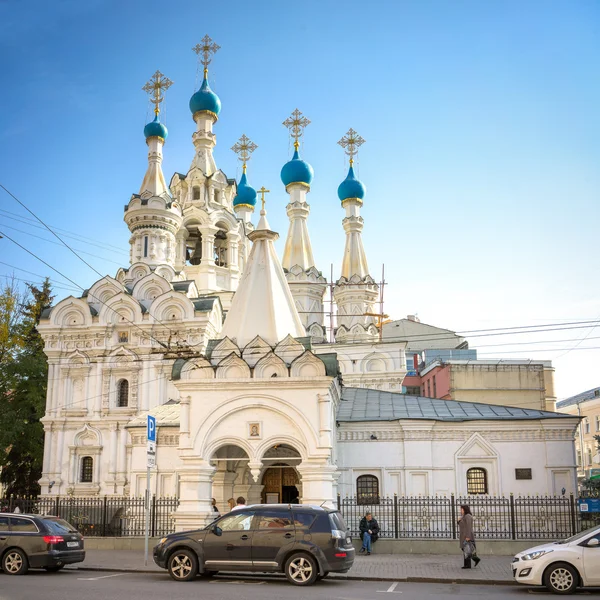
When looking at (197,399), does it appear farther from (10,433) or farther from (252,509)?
(10,433)

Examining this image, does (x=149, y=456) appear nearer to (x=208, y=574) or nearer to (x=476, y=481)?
(x=208, y=574)

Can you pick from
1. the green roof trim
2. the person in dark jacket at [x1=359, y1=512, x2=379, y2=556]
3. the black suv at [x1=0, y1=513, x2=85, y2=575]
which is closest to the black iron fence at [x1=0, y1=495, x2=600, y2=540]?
the person in dark jacket at [x1=359, y1=512, x2=379, y2=556]

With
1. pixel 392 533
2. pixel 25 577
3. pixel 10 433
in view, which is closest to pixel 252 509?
pixel 25 577

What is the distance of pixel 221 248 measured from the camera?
1608 inches

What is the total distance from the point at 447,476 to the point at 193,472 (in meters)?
7.33

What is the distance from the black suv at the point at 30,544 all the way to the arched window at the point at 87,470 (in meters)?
19.6

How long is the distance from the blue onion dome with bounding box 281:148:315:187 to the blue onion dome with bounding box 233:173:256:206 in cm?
430

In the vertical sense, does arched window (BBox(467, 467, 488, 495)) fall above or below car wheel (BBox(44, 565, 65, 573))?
above

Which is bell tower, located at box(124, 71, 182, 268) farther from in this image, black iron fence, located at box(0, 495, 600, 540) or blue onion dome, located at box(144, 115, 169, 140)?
black iron fence, located at box(0, 495, 600, 540)

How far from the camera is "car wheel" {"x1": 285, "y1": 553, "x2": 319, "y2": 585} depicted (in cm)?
1104

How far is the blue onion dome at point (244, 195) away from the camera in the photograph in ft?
156

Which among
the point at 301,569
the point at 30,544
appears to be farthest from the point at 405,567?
the point at 30,544

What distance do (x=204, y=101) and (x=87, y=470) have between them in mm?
22400

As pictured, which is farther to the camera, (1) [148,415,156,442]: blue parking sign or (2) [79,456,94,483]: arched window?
(2) [79,456,94,483]: arched window
